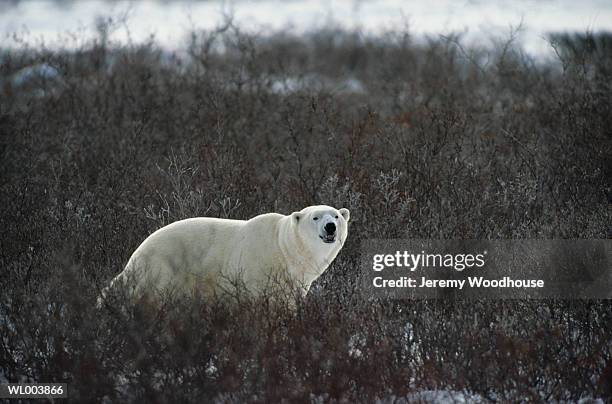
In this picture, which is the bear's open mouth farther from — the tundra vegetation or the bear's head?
the tundra vegetation

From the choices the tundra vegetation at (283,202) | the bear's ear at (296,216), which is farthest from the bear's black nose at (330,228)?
the tundra vegetation at (283,202)

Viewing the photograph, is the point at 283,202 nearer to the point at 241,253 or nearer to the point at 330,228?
the point at 241,253

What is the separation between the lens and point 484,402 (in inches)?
128

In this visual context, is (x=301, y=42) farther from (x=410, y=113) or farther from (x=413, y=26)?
(x=410, y=113)

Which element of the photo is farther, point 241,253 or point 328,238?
point 241,253

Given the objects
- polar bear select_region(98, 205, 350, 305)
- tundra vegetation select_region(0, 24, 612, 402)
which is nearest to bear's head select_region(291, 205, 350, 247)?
polar bear select_region(98, 205, 350, 305)

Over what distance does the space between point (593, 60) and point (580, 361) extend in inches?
296

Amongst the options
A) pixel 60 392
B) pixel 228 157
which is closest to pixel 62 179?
pixel 228 157

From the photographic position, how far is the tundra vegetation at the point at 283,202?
329 centimetres

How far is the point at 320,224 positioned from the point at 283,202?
2.09m

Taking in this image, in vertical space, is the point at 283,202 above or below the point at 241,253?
above

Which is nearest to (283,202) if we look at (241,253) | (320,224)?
(241,253)

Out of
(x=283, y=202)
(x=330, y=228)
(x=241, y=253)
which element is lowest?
(x=241, y=253)

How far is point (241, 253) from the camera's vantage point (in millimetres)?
3975
